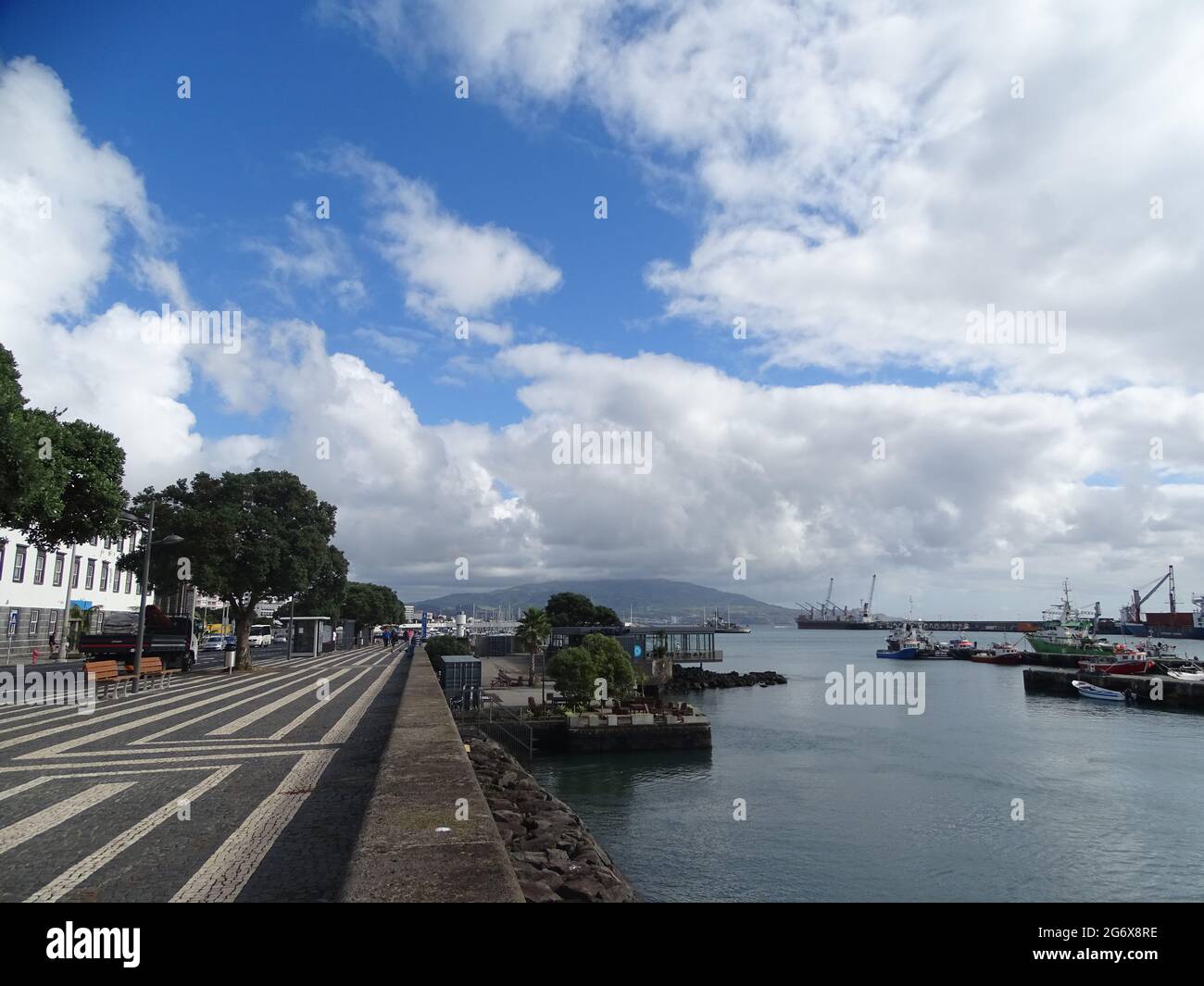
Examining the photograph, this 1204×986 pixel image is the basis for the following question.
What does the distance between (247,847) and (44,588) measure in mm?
50325

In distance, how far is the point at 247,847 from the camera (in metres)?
8.09

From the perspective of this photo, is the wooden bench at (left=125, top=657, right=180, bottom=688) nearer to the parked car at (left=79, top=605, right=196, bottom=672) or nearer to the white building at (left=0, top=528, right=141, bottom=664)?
the parked car at (left=79, top=605, right=196, bottom=672)

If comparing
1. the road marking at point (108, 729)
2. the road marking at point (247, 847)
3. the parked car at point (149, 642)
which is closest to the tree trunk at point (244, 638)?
the parked car at point (149, 642)

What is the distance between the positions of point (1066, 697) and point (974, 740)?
3637 cm

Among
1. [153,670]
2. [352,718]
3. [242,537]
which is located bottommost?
[352,718]

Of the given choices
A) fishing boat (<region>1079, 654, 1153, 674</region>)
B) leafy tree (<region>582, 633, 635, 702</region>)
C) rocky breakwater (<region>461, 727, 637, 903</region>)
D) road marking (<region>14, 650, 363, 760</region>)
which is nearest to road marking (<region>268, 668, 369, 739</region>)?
road marking (<region>14, 650, 363, 760</region>)

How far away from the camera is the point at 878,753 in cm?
4009

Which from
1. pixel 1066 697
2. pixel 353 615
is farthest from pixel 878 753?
pixel 353 615

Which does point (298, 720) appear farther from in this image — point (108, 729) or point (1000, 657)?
point (1000, 657)

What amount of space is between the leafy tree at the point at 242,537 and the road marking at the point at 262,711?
6925 millimetres

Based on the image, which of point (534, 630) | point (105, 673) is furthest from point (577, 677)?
point (534, 630)

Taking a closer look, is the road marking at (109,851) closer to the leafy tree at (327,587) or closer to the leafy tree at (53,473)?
the leafy tree at (53,473)

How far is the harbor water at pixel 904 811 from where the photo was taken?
799 inches
